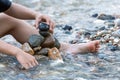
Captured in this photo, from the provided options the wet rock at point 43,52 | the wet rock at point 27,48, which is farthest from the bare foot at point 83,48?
the wet rock at point 27,48

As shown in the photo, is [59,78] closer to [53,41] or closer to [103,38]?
[53,41]

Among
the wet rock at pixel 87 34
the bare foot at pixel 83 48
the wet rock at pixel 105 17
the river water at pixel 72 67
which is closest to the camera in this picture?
the river water at pixel 72 67

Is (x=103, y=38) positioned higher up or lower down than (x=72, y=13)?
lower down

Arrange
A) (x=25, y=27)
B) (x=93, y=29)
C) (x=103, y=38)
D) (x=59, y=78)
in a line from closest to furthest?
1. (x=59, y=78)
2. (x=25, y=27)
3. (x=103, y=38)
4. (x=93, y=29)

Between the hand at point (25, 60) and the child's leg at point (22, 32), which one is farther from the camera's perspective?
the child's leg at point (22, 32)

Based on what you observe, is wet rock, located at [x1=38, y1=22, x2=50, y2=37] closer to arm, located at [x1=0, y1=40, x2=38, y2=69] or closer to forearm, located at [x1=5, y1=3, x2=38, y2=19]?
forearm, located at [x1=5, y1=3, x2=38, y2=19]

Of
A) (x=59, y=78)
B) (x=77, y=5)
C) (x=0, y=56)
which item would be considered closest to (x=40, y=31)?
(x=0, y=56)

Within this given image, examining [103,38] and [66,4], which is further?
[66,4]

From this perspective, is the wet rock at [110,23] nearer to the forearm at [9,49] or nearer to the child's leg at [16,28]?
the child's leg at [16,28]

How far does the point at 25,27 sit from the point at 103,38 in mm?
868

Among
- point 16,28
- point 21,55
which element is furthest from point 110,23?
point 21,55

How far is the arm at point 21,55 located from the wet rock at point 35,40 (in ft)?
1.01

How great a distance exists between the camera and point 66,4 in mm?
5703

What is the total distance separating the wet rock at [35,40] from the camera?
3.43m
